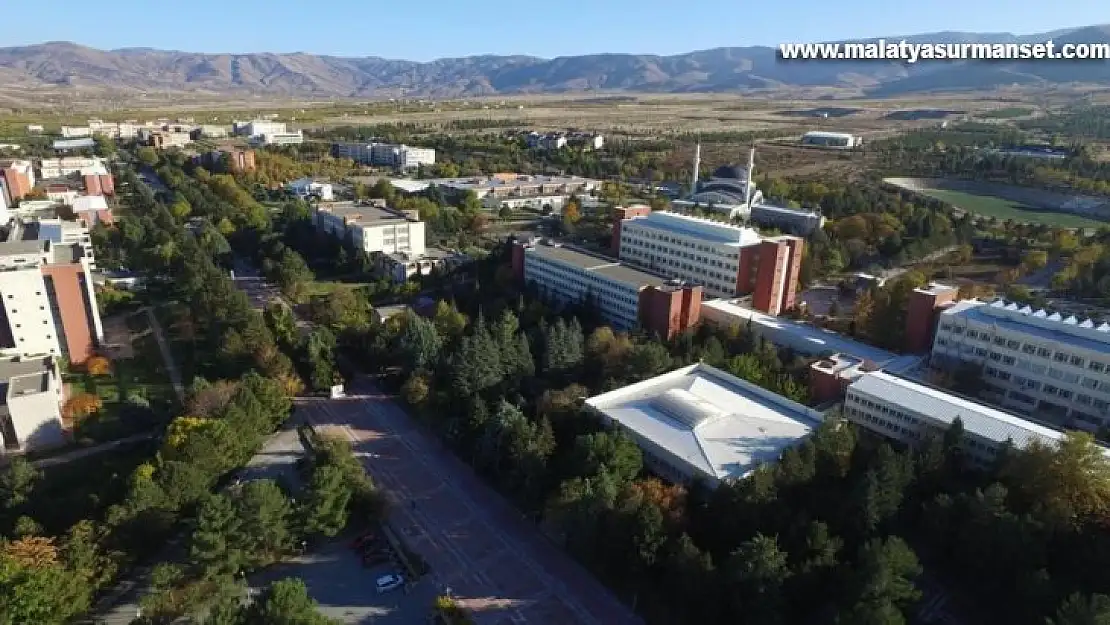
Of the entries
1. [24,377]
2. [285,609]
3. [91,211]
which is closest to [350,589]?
[285,609]

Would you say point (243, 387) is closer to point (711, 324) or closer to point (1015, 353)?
point (711, 324)

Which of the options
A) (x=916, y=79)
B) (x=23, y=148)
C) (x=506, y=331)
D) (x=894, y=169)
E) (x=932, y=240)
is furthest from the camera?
(x=916, y=79)

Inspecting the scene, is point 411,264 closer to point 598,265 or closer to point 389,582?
point 598,265

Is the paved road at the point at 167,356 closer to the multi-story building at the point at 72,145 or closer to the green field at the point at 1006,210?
the green field at the point at 1006,210

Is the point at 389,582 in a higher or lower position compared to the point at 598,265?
lower

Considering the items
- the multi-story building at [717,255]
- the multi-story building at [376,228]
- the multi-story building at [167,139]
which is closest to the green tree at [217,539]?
the multi-story building at [717,255]

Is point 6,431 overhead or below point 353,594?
overhead

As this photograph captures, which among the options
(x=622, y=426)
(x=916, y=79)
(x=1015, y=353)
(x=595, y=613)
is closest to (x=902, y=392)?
(x=1015, y=353)
